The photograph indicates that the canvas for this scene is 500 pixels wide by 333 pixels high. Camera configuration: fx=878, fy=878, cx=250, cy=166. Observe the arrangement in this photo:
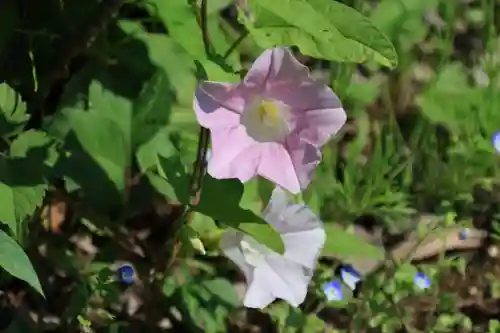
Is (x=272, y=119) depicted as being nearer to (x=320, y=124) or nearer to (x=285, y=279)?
(x=320, y=124)

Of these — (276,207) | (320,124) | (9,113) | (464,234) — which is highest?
(320,124)

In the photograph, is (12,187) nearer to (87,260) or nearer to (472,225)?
(87,260)

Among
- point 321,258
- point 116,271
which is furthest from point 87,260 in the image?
point 321,258

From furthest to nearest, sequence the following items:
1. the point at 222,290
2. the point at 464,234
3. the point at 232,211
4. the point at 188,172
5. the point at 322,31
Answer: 1. the point at 464,234
2. the point at 222,290
3. the point at 188,172
4. the point at 232,211
5. the point at 322,31

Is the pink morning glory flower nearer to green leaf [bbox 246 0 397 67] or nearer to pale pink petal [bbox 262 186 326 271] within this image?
green leaf [bbox 246 0 397 67]

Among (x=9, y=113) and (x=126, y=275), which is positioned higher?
(x=9, y=113)

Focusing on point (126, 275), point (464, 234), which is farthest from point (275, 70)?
point (464, 234)

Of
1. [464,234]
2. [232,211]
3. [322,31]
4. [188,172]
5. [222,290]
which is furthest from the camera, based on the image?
[464,234]

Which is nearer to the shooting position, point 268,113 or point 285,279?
point 268,113
